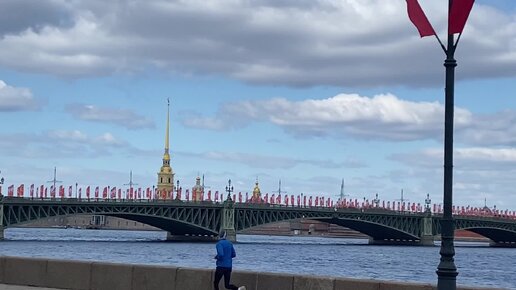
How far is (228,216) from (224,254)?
4292 inches

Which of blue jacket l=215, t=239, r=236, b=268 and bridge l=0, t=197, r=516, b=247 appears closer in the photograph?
blue jacket l=215, t=239, r=236, b=268

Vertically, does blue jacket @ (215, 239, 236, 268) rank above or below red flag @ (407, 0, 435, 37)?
below

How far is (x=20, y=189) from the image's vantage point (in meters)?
123

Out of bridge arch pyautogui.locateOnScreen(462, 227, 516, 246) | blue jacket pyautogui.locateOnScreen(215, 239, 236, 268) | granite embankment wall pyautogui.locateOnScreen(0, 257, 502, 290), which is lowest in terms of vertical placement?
granite embankment wall pyautogui.locateOnScreen(0, 257, 502, 290)

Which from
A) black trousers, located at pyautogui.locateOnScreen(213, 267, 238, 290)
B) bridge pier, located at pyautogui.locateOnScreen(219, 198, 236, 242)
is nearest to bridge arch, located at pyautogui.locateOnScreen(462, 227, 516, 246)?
bridge pier, located at pyautogui.locateOnScreen(219, 198, 236, 242)

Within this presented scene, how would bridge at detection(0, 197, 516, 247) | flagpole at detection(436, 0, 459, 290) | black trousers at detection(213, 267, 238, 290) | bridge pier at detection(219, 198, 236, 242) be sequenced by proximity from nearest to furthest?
flagpole at detection(436, 0, 459, 290), black trousers at detection(213, 267, 238, 290), bridge at detection(0, 197, 516, 247), bridge pier at detection(219, 198, 236, 242)

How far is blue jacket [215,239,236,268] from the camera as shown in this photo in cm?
2209

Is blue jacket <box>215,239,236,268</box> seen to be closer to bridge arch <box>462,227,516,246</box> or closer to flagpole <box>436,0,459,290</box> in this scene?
flagpole <box>436,0,459,290</box>

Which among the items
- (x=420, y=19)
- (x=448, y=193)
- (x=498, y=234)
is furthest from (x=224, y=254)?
(x=498, y=234)

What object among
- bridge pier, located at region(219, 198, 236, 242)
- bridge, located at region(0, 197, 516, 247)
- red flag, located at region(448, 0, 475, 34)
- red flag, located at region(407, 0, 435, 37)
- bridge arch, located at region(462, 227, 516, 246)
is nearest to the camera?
red flag, located at region(448, 0, 475, 34)

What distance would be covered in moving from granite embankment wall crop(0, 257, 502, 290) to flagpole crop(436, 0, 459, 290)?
445 centimetres

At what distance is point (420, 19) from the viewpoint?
1739 cm

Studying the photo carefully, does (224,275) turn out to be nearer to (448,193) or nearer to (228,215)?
(448,193)

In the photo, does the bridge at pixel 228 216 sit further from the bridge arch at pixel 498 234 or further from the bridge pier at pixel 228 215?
the bridge arch at pixel 498 234
